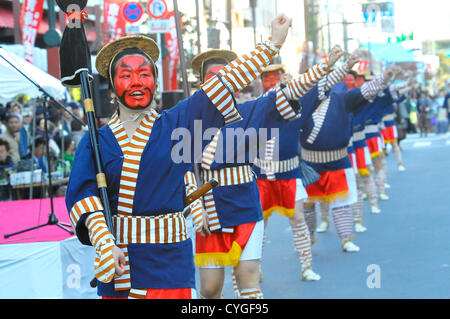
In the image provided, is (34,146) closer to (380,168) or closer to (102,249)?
(380,168)

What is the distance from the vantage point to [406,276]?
7.45 meters

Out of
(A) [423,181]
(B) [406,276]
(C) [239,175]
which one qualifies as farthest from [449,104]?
(C) [239,175]

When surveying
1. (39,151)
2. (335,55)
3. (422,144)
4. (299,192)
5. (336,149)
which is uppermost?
(335,55)

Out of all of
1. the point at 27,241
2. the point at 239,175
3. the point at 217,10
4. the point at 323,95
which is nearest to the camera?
the point at 239,175

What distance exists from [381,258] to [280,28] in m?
5.11

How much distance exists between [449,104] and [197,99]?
91.7 ft

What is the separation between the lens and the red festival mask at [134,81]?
389 centimetres

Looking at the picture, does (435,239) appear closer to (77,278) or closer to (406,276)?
(406,276)

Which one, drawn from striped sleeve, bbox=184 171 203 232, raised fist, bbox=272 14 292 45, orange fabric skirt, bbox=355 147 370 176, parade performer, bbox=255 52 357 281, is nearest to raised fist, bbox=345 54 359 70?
parade performer, bbox=255 52 357 281

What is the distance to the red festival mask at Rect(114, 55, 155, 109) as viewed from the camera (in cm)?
389

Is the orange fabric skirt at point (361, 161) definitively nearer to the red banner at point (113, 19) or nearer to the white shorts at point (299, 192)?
the white shorts at point (299, 192)

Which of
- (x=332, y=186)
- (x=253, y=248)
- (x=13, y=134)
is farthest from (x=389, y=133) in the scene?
(x=253, y=248)

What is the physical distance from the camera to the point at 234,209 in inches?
223

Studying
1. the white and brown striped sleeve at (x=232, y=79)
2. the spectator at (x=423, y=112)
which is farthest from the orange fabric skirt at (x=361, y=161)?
the spectator at (x=423, y=112)
